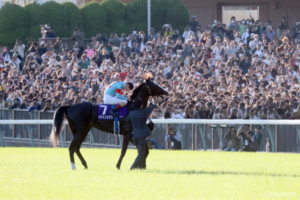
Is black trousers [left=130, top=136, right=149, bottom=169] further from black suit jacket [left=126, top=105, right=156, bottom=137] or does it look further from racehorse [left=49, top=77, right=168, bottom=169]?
racehorse [left=49, top=77, right=168, bottom=169]

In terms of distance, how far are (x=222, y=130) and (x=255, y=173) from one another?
4514 mm

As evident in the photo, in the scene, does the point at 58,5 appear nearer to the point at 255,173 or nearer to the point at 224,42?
the point at 224,42

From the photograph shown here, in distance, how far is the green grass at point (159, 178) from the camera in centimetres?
603

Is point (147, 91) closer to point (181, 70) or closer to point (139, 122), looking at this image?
point (139, 122)

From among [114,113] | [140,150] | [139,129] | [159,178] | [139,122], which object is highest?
[114,113]

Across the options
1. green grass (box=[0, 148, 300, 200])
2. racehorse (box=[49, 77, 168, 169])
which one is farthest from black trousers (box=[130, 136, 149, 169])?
racehorse (box=[49, 77, 168, 169])

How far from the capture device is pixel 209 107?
13.0 meters

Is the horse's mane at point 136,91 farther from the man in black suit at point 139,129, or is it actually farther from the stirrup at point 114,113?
the stirrup at point 114,113

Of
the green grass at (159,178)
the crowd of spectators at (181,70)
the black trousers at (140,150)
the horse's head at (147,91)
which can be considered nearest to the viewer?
the green grass at (159,178)

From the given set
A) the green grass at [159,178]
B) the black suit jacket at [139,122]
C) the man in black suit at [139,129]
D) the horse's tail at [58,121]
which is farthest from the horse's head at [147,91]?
the horse's tail at [58,121]

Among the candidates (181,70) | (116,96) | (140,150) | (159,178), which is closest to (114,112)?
(116,96)

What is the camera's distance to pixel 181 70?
1706cm

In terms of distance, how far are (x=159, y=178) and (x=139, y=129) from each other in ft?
4.27

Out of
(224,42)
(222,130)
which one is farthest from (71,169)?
(224,42)
